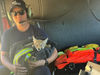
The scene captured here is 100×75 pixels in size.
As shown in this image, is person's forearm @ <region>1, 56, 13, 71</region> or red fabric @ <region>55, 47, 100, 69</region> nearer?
person's forearm @ <region>1, 56, 13, 71</region>

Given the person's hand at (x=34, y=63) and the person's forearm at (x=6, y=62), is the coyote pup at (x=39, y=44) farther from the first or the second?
the person's forearm at (x=6, y=62)

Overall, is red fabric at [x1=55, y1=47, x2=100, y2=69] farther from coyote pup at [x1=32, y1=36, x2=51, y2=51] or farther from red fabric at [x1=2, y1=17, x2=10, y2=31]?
red fabric at [x1=2, y1=17, x2=10, y2=31]

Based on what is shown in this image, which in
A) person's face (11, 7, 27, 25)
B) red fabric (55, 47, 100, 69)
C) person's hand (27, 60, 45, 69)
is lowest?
red fabric (55, 47, 100, 69)

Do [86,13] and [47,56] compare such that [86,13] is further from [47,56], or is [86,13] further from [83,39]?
[47,56]

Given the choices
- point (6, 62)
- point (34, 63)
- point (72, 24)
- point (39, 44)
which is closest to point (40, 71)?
point (34, 63)

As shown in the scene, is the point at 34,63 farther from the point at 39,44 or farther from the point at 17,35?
the point at 17,35

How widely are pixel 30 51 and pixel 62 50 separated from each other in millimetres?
482

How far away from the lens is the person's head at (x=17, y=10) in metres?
0.81

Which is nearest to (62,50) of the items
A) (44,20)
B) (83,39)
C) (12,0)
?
(83,39)

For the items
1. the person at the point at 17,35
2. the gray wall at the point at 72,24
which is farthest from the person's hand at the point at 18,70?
the gray wall at the point at 72,24

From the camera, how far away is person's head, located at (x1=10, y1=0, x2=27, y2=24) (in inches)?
32.0

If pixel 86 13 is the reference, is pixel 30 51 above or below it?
below

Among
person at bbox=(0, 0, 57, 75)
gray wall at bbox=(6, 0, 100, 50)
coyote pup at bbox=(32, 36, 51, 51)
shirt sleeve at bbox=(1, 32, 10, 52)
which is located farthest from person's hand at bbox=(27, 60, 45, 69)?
gray wall at bbox=(6, 0, 100, 50)

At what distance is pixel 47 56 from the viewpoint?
→ 843mm
